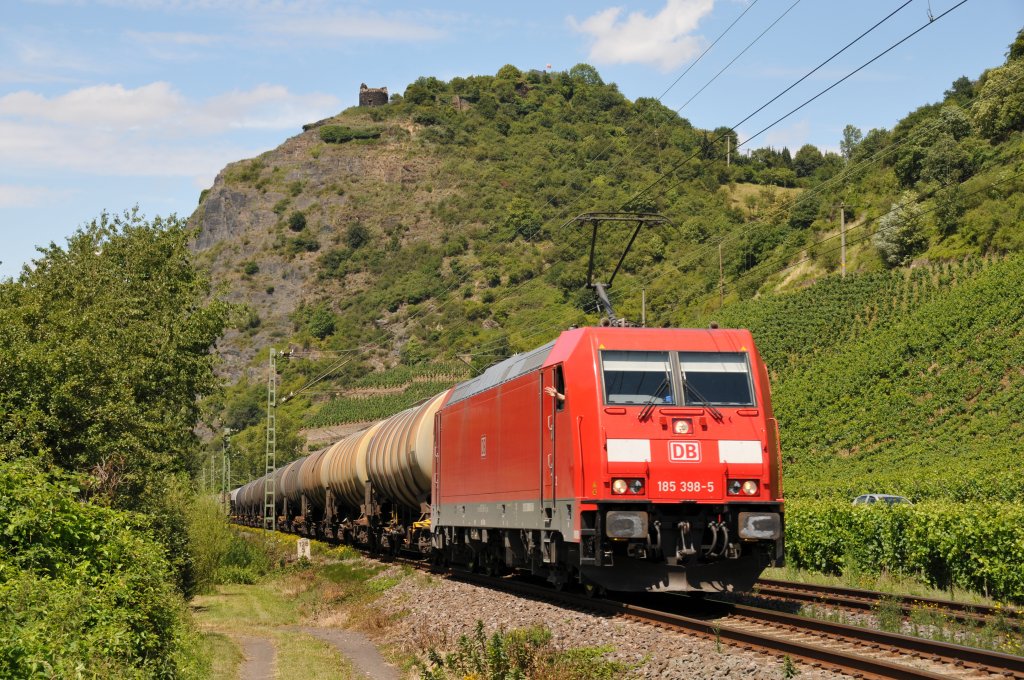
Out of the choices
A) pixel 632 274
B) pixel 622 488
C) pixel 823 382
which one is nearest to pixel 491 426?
pixel 622 488

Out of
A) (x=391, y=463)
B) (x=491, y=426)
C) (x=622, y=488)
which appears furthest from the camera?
(x=391, y=463)

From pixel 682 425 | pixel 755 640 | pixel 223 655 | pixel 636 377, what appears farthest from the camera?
pixel 223 655

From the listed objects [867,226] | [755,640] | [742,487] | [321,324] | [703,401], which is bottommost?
[755,640]

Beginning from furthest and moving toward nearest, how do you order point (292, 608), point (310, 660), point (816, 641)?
point (292, 608)
point (310, 660)
point (816, 641)

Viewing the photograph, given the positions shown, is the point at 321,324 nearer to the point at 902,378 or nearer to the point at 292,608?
the point at 902,378

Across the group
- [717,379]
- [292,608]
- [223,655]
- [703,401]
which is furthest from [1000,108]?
[223,655]

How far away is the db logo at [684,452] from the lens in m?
15.5

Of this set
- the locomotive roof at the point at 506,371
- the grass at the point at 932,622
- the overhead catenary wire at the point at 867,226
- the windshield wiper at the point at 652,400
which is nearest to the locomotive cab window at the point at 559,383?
the locomotive roof at the point at 506,371

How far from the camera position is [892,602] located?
14383 millimetres

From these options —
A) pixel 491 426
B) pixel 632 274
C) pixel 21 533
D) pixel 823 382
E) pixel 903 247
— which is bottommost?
pixel 21 533

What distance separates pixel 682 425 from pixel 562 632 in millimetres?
3500

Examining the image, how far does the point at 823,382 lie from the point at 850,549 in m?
56.9

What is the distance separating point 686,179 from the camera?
18912 cm

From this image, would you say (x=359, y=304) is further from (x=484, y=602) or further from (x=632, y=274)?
(x=484, y=602)
